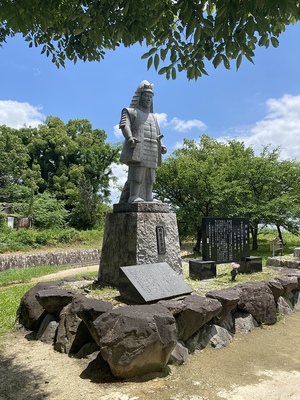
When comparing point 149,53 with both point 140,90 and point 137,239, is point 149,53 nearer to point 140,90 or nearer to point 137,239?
point 137,239

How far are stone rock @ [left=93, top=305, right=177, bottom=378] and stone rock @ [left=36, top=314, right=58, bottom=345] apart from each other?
1.36 meters

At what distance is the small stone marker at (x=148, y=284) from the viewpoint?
13.6ft

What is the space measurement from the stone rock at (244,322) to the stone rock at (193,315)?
891mm

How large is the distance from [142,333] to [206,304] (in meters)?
1.24

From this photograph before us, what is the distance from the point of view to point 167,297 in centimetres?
429

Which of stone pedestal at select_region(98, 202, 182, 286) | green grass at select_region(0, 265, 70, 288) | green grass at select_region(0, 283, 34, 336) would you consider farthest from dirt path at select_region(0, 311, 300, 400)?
green grass at select_region(0, 265, 70, 288)

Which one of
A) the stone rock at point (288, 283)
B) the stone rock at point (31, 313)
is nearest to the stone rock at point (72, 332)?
the stone rock at point (31, 313)

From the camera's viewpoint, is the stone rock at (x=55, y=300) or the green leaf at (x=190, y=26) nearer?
the green leaf at (x=190, y=26)

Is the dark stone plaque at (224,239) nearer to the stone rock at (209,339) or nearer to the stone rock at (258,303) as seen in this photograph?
the stone rock at (258,303)

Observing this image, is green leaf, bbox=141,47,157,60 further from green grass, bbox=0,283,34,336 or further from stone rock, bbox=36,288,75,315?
green grass, bbox=0,283,34,336

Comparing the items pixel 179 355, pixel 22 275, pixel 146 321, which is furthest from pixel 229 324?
pixel 22 275

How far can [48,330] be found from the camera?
14.4ft

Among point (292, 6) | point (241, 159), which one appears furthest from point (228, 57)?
point (241, 159)

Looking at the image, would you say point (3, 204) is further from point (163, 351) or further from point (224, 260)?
point (163, 351)
